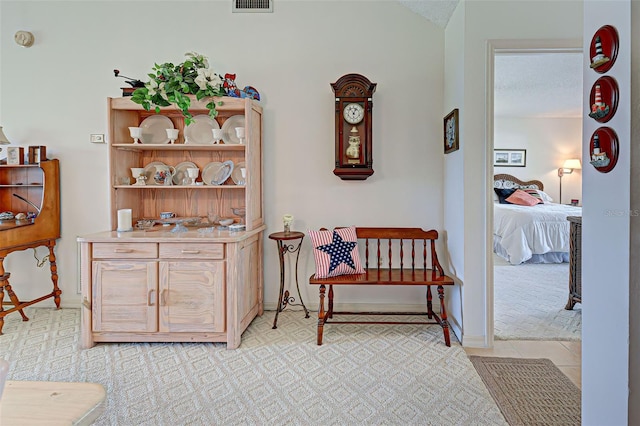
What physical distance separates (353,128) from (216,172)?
4.20 ft

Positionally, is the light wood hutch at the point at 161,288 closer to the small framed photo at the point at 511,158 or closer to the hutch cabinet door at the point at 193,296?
the hutch cabinet door at the point at 193,296

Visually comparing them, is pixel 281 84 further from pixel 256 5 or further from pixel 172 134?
pixel 172 134

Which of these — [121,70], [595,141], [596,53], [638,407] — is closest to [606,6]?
[596,53]

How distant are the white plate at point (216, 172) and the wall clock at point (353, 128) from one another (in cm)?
95

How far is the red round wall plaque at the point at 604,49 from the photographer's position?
1274mm

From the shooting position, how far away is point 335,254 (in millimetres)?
2934

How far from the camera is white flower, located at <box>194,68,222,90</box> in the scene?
2.73 metres

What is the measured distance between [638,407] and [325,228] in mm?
2449

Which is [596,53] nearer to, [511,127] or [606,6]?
[606,6]

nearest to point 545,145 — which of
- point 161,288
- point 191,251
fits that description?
point 191,251

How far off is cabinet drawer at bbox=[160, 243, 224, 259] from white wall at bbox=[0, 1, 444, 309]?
0.83m

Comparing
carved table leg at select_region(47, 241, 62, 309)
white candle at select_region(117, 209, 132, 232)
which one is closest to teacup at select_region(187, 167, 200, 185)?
white candle at select_region(117, 209, 132, 232)

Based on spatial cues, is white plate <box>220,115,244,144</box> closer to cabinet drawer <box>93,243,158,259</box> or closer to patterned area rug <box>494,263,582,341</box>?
cabinet drawer <box>93,243,158,259</box>

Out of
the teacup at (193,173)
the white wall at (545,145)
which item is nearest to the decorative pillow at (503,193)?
the white wall at (545,145)
